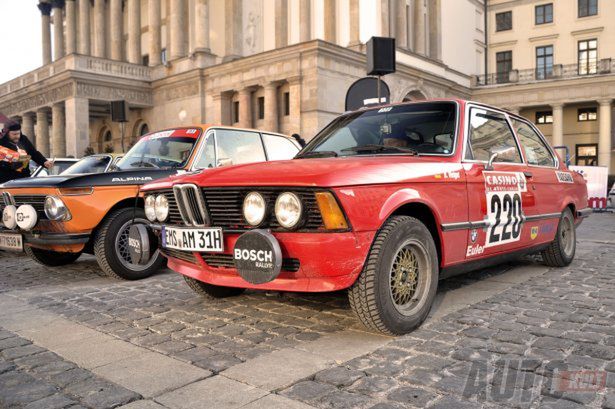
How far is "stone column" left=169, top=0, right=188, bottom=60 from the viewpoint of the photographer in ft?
112

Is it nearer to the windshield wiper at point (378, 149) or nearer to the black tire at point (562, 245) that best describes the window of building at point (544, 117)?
the black tire at point (562, 245)

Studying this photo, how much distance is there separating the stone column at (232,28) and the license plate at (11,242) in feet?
96.7

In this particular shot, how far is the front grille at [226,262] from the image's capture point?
3.26m

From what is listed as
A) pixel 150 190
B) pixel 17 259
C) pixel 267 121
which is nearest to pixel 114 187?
pixel 150 190

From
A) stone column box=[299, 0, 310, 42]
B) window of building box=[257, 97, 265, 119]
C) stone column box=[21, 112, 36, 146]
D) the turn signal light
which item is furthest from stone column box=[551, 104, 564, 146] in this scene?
the turn signal light

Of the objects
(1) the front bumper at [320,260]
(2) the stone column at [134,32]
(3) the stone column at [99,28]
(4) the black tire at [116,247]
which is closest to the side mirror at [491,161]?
(1) the front bumper at [320,260]

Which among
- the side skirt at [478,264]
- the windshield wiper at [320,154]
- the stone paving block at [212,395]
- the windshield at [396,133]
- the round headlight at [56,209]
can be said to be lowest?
the stone paving block at [212,395]

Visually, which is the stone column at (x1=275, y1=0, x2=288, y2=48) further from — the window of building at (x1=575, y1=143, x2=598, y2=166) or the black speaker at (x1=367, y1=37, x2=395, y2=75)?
the window of building at (x1=575, y1=143, x2=598, y2=166)

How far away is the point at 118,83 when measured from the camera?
108 feet

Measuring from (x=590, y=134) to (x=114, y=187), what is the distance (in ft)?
145

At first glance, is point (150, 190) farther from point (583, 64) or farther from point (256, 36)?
point (583, 64)

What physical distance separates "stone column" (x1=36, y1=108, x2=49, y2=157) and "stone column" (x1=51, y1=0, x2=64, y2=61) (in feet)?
55.9

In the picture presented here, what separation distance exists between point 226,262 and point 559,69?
1716 inches

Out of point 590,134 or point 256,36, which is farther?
point 590,134
